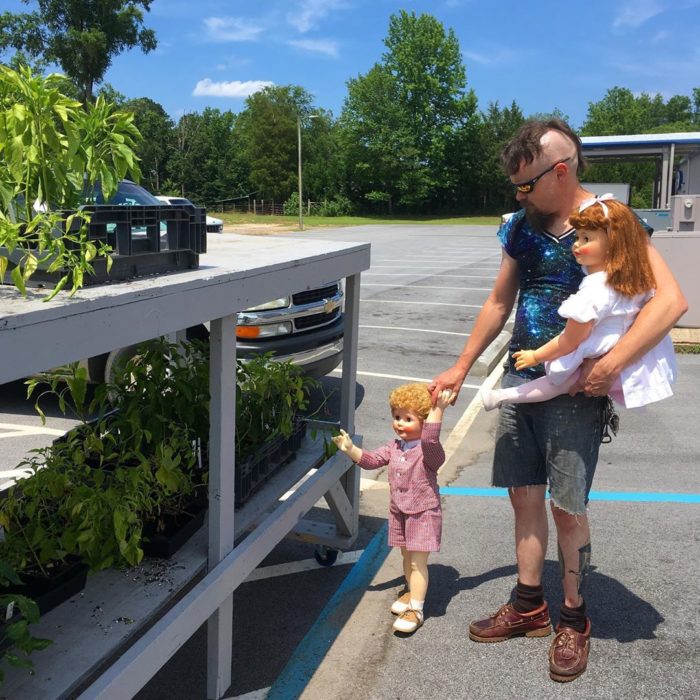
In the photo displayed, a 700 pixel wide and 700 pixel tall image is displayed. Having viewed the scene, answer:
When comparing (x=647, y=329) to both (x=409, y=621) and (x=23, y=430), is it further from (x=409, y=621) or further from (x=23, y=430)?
(x=23, y=430)

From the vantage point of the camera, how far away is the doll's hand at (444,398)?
296cm

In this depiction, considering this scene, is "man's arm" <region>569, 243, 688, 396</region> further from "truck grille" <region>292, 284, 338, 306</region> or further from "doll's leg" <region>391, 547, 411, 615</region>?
"truck grille" <region>292, 284, 338, 306</region>

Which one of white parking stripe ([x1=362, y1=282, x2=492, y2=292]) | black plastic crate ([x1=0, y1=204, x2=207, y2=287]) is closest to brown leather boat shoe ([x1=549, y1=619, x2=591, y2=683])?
black plastic crate ([x1=0, y1=204, x2=207, y2=287])

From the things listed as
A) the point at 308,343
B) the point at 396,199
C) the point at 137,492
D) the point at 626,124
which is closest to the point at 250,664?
the point at 137,492

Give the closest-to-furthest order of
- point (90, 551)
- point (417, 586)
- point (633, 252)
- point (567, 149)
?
1. point (90, 551)
2. point (633, 252)
3. point (567, 149)
4. point (417, 586)

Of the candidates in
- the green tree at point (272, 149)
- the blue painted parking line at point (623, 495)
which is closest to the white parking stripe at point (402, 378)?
the blue painted parking line at point (623, 495)

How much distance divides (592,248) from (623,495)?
2.59 metres

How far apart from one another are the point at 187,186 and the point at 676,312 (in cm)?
7326

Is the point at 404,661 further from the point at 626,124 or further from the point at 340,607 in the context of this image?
the point at 626,124

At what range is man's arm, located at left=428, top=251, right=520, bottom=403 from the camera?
2967mm

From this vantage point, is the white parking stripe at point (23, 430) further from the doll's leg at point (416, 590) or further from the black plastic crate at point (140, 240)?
the black plastic crate at point (140, 240)

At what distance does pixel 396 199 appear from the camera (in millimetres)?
63781

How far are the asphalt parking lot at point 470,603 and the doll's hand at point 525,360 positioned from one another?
1.20 m

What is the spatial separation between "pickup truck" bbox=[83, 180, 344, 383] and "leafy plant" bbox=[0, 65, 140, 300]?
354 centimetres
